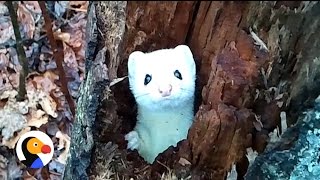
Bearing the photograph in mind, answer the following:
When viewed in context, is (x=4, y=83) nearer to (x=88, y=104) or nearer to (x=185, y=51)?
(x=88, y=104)

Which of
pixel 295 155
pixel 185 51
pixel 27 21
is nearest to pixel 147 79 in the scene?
pixel 185 51

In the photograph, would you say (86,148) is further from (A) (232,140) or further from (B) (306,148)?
(B) (306,148)

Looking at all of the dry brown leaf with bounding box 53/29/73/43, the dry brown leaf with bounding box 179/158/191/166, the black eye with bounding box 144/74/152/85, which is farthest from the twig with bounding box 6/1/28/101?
the dry brown leaf with bounding box 179/158/191/166

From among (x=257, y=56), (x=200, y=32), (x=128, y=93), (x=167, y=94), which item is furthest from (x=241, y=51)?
(x=128, y=93)

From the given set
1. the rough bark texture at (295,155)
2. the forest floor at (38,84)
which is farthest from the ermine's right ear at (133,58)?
the forest floor at (38,84)

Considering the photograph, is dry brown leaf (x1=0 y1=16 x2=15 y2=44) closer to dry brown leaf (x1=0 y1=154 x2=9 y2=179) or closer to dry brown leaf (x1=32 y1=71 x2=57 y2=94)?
dry brown leaf (x1=32 y1=71 x2=57 y2=94)
